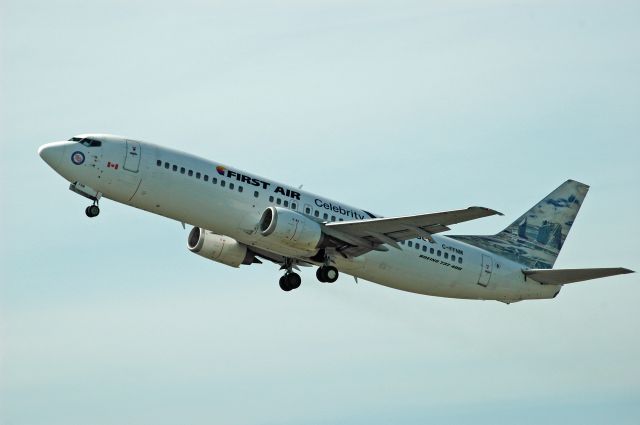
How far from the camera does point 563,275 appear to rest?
60031 mm

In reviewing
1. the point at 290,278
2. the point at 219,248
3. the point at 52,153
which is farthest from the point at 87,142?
the point at 290,278

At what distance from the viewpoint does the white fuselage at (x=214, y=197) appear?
174 ft

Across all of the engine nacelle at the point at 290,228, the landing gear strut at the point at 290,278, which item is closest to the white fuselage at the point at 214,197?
the engine nacelle at the point at 290,228

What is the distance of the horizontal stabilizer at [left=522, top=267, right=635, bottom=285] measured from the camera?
57188mm

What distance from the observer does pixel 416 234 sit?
5453cm

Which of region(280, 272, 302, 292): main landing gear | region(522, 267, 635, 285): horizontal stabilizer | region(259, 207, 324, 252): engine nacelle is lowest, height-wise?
region(280, 272, 302, 292): main landing gear

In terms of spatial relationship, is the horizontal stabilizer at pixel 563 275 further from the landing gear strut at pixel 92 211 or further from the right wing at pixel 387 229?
the landing gear strut at pixel 92 211

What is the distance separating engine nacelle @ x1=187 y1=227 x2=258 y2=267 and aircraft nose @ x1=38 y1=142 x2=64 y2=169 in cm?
899

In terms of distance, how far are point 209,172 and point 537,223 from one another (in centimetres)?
1939

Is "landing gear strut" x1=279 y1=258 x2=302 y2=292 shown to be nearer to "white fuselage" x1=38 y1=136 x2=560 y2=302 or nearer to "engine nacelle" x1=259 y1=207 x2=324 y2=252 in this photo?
"white fuselage" x1=38 y1=136 x2=560 y2=302

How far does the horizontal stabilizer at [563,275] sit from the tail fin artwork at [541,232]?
167 cm

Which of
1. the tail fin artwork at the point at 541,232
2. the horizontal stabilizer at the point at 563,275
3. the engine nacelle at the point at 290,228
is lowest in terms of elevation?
the horizontal stabilizer at the point at 563,275

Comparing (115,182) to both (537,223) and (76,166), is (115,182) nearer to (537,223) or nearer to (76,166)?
(76,166)

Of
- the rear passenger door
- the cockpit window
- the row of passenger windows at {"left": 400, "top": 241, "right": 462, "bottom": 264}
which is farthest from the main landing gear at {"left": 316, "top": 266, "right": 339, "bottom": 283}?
the cockpit window
